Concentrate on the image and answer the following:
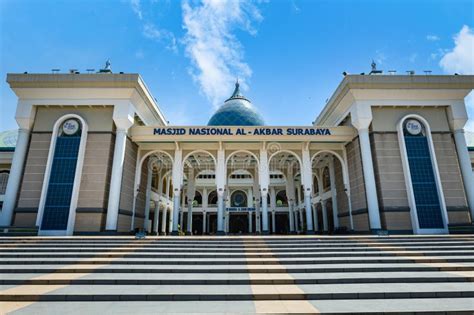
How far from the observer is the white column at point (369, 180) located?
19406mm

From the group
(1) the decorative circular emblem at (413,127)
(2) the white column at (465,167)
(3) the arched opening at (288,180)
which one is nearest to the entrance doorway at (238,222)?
(3) the arched opening at (288,180)

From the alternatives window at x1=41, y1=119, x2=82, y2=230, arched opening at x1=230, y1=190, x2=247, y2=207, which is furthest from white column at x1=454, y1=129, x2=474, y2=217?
arched opening at x1=230, y1=190, x2=247, y2=207

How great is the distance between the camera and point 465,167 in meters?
20.5

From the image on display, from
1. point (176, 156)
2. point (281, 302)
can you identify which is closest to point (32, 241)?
point (176, 156)

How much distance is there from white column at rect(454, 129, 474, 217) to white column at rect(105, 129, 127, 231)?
2674 cm

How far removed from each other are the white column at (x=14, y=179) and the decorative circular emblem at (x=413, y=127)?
29269 millimetres

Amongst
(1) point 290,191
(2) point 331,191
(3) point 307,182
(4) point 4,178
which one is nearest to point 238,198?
(1) point 290,191

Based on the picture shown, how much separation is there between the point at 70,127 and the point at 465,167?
31.6m

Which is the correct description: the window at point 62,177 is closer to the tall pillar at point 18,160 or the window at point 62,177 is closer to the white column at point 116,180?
the tall pillar at point 18,160

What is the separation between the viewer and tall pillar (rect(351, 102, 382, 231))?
1948 cm

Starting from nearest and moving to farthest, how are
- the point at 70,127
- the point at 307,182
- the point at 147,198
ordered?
the point at 70,127, the point at 307,182, the point at 147,198

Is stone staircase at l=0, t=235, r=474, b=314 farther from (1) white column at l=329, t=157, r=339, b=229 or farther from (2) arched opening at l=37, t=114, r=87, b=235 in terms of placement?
(1) white column at l=329, t=157, r=339, b=229

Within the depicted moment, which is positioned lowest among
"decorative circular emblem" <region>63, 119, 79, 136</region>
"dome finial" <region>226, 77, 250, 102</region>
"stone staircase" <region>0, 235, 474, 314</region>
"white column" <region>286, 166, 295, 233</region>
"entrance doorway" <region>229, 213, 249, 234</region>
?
"stone staircase" <region>0, 235, 474, 314</region>

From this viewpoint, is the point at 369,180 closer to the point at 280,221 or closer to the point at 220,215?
the point at 220,215
